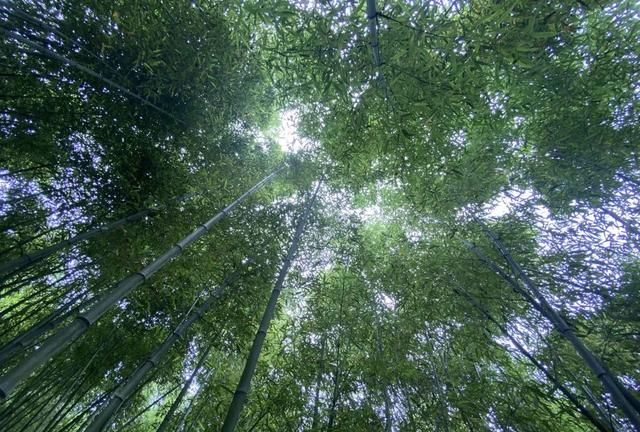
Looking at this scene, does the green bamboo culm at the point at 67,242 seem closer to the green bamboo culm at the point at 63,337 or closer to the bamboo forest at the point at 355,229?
the bamboo forest at the point at 355,229

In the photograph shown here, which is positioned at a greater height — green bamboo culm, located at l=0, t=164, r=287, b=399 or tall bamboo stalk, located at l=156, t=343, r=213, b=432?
tall bamboo stalk, located at l=156, t=343, r=213, b=432

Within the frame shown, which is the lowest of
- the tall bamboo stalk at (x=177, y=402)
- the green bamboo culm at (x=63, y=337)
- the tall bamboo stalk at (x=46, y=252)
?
the green bamboo culm at (x=63, y=337)

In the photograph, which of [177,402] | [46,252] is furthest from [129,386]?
[46,252]

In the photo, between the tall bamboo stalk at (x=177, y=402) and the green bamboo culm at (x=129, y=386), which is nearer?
the green bamboo culm at (x=129, y=386)

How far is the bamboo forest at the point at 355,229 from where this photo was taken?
2359 millimetres

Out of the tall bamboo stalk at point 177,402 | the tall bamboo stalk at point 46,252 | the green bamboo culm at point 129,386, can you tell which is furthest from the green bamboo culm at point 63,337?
the tall bamboo stalk at point 177,402

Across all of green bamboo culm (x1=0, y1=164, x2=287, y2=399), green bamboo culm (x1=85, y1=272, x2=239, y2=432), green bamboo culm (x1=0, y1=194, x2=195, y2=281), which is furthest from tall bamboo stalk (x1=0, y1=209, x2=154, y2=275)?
green bamboo culm (x1=0, y1=164, x2=287, y2=399)

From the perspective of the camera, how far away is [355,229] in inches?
193

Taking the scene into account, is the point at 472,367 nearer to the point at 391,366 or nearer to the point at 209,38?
the point at 391,366

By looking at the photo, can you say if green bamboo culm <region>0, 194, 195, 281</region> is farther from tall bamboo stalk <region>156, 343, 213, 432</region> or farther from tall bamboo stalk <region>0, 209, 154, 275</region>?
tall bamboo stalk <region>156, 343, 213, 432</region>

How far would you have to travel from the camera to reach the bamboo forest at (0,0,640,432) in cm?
236

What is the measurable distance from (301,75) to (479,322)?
298 centimetres

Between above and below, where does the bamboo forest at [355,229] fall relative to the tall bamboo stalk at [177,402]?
above

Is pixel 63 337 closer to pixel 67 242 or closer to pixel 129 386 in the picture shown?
pixel 129 386
